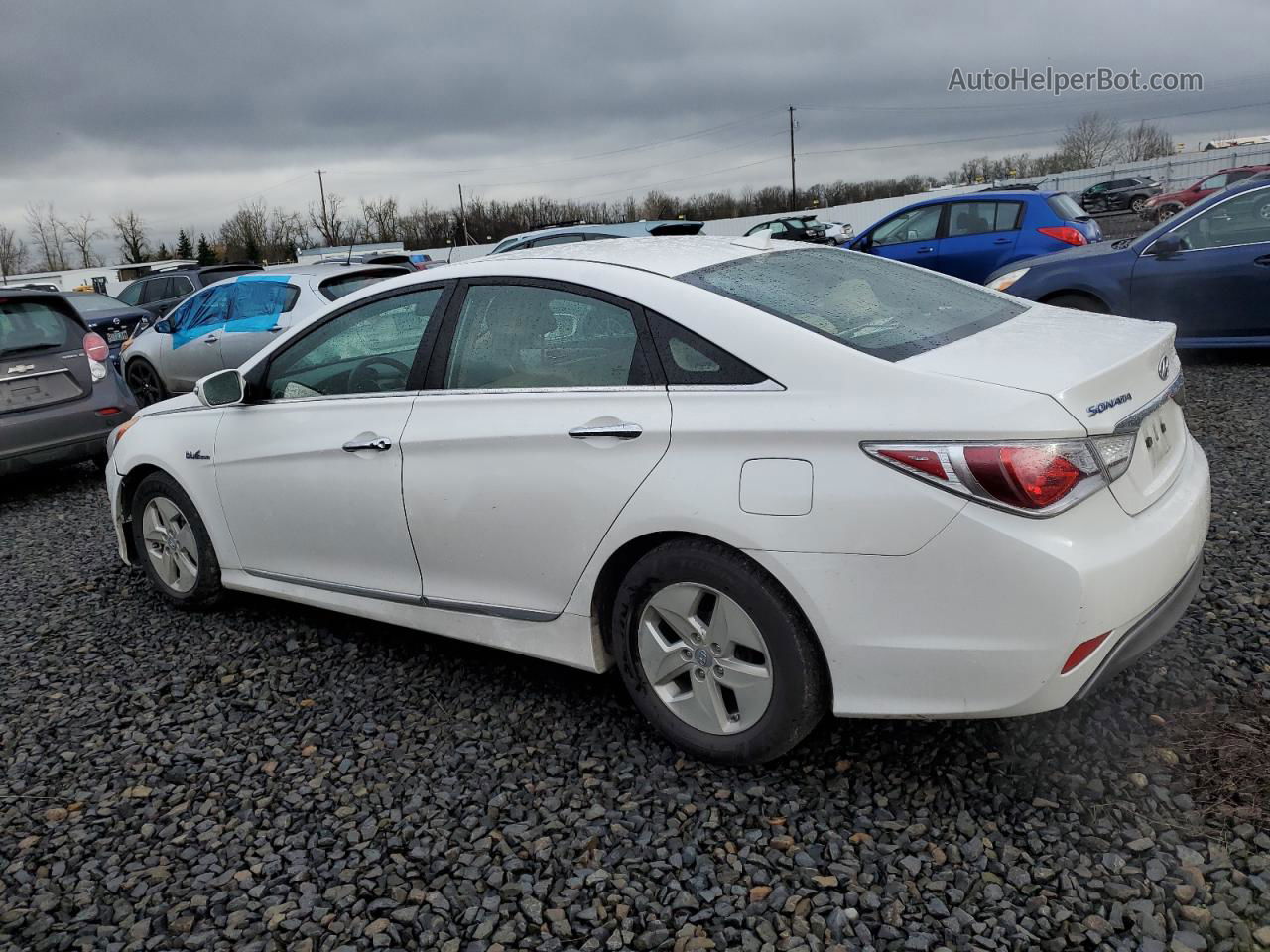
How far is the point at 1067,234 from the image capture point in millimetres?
11234

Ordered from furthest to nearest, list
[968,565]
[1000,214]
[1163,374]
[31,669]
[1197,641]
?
[1000,214] → [31,669] → [1197,641] → [1163,374] → [968,565]

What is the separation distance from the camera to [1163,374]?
298 cm

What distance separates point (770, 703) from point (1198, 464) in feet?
5.12

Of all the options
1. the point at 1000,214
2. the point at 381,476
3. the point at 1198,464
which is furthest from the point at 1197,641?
the point at 1000,214

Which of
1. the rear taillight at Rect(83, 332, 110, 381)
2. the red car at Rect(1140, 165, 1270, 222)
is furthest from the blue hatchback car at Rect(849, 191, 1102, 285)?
the red car at Rect(1140, 165, 1270, 222)

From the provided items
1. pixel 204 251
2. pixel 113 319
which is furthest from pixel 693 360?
pixel 204 251

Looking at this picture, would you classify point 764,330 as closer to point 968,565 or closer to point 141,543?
point 968,565

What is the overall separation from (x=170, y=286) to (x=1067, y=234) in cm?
1316

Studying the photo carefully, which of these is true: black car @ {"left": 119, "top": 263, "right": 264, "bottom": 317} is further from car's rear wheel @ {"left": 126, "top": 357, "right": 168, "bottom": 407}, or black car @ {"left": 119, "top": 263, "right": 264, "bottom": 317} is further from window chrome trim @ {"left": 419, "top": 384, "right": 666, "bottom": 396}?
window chrome trim @ {"left": 419, "top": 384, "right": 666, "bottom": 396}

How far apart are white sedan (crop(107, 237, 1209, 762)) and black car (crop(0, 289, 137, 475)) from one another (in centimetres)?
421

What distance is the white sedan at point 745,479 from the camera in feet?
8.03

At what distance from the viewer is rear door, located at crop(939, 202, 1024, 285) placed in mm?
11617

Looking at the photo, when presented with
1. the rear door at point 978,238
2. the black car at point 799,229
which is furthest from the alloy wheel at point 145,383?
the black car at point 799,229

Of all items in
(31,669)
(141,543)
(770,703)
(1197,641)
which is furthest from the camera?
→ (141,543)
